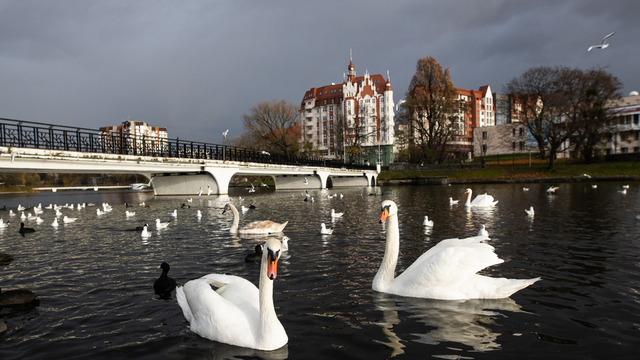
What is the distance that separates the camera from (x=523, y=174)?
54.3 m

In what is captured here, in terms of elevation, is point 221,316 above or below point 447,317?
above

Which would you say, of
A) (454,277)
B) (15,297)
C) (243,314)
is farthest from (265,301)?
(15,297)

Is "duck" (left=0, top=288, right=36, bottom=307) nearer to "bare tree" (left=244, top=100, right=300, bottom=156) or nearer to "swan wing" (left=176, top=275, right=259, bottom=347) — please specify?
"swan wing" (left=176, top=275, right=259, bottom=347)

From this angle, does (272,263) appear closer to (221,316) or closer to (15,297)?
(221,316)

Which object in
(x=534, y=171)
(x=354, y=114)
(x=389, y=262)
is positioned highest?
(x=354, y=114)

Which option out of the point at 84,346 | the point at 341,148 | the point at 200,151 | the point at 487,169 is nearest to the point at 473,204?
the point at 84,346

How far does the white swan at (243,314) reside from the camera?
403 centimetres

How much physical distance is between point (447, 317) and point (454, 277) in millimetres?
611

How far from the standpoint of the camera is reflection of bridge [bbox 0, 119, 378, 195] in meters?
21.7

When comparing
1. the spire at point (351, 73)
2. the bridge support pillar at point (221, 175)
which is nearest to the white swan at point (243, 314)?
the bridge support pillar at point (221, 175)

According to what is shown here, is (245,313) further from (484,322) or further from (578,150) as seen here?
(578,150)

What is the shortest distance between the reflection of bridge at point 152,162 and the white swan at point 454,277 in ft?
73.4

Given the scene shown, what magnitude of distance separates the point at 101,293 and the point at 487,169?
207 ft

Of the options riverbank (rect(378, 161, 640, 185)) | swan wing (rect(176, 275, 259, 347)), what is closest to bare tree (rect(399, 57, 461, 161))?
riverbank (rect(378, 161, 640, 185))
